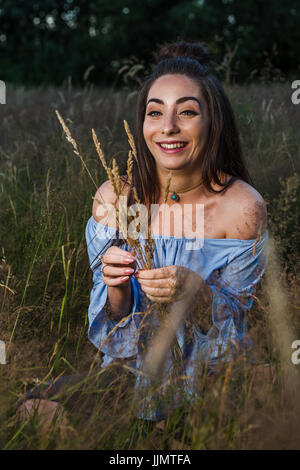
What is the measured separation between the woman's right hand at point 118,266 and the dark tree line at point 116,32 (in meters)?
12.2

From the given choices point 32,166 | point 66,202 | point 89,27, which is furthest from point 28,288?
point 89,27

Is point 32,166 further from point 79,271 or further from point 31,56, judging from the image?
A: point 31,56

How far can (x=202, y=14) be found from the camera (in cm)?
1392

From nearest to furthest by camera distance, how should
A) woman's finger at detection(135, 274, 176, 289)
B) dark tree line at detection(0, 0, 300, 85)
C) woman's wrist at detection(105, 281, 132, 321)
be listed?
woman's finger at detection(135, 274, 176, 289) → woman's wrist at detection(105, 281, 132, 321) → dark tree line at detection(0, 0, 300, 85)

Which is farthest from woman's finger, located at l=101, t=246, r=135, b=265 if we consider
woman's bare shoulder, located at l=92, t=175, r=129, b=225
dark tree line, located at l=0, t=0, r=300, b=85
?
dark tree line, located at l=0, t=0, r=300, b=85

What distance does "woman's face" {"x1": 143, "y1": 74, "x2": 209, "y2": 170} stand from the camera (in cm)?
185

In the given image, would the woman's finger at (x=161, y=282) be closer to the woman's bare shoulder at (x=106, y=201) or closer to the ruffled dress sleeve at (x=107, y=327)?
the ruffled dress sleeve at (x=107, y=327)

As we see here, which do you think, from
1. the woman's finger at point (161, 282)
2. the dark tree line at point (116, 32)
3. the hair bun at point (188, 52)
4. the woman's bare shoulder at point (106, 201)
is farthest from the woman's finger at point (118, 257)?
the dark tree line at point (116, 32)

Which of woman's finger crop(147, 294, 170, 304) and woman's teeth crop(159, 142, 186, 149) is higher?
woman's teeth crop(159, 142, 186, 149)

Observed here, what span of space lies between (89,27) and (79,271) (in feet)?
53.7

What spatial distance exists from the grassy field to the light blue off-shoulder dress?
0.07m

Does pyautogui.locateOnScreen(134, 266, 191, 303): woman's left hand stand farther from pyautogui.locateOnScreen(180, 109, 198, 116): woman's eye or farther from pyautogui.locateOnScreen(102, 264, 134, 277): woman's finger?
pyautogui.locateOnScreen(180, 109, 198, 116): woman's eye

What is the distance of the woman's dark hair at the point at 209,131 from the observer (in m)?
1.93

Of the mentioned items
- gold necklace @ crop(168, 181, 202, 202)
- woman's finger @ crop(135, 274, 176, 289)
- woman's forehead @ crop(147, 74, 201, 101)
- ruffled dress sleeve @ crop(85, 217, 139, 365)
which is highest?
woman's forehead @ crop(147, 74, 201, 101)
